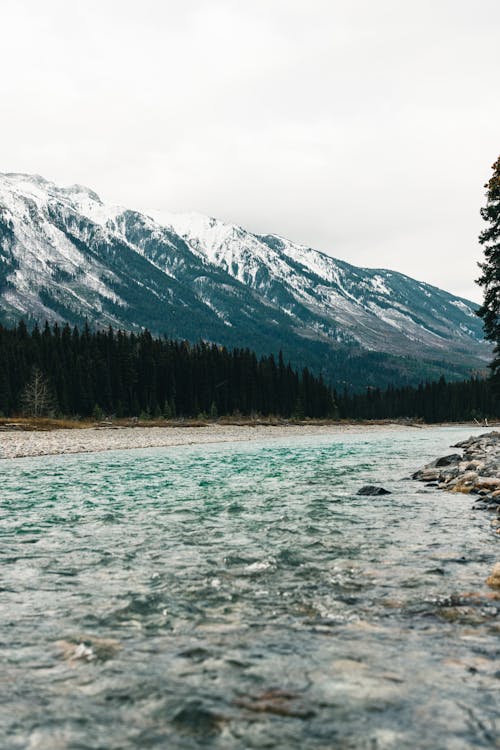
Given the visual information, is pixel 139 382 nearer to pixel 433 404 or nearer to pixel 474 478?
pixel 433 404

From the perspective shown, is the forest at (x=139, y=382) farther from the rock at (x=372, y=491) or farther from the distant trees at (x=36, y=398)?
the rock at (x=372, y=491)

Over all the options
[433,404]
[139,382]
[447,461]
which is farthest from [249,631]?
[433,404]

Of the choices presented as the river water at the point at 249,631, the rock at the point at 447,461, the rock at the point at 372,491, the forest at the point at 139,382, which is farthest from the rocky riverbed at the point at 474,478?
the forest at the point at 139,382

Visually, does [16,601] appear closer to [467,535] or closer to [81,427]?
[467,535]

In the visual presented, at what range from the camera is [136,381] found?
379 feet

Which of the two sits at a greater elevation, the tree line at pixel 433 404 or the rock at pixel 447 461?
the tree line at pixel 433 404

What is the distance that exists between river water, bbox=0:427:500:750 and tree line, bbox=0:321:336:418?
8200cm

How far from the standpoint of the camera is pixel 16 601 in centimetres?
921

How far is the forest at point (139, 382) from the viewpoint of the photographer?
10106cm

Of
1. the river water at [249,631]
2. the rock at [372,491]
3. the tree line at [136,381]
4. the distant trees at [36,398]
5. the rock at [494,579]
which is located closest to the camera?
the river water at [249,631]

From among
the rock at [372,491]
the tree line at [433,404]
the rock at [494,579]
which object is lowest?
the rock at [372,491]

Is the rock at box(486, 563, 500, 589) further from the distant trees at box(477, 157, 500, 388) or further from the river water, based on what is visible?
the distant trees at box(477, 157, 500, 388)

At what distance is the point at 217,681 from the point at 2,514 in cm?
1332

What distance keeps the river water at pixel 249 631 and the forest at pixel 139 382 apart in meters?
82.7
